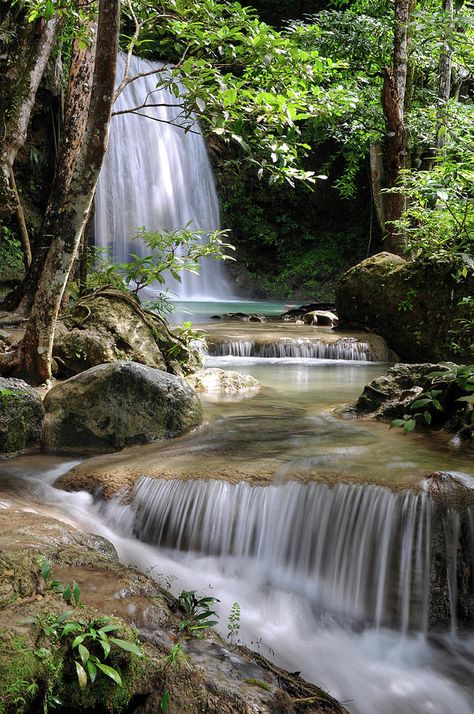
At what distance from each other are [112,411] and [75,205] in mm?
1874

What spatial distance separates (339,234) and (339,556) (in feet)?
66.6

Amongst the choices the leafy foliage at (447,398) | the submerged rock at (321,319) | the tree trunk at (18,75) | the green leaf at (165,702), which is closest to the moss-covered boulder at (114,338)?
the tree trunk at (18,75)

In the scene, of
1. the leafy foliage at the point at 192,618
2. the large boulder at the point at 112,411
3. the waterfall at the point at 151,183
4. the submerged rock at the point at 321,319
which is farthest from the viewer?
the waterfall at the point at 151,183

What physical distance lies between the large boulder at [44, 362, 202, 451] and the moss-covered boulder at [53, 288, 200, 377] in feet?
4.45

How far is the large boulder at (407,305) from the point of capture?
9.23m

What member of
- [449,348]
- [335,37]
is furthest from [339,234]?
[449,348]

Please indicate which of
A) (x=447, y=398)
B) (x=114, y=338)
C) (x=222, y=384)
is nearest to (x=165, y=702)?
(x=447, y=398)

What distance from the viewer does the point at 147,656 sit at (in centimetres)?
211

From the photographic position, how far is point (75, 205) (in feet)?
17.8

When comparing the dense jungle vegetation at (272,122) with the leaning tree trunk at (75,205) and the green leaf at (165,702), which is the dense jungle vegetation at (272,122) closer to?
the leaning tree trunk at (75,205)

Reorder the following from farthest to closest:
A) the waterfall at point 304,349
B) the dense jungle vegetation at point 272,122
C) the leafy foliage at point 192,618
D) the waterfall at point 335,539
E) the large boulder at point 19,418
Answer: the waterfall at point 304,349 < the dense jungle vegetation at point 272,122 < the large boulder at point 19,418 < the waterfall at point 335,539 < the leafy foliage at point 192,618

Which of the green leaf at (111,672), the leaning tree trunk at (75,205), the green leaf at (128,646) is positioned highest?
the leaning tree trunk at (75,205)

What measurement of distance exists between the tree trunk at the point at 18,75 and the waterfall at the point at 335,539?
522 centimetres

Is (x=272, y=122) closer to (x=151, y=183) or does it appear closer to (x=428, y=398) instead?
(x=428, y=398)
